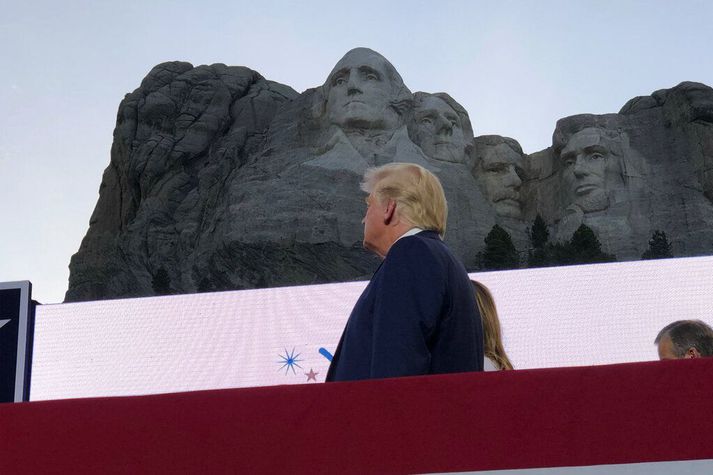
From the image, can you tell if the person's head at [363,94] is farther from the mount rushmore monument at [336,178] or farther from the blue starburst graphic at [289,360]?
the blue starburst graphic at [289,360]

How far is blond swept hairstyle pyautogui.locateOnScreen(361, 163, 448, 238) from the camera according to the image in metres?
2.37

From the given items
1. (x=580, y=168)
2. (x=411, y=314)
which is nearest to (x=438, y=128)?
(x=580, y=168)

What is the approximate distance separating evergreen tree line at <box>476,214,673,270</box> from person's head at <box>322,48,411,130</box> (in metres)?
2.94

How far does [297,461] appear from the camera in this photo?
1.42 metres

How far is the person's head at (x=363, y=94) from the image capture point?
63.6ft

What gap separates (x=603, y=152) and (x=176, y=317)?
49.5 ft

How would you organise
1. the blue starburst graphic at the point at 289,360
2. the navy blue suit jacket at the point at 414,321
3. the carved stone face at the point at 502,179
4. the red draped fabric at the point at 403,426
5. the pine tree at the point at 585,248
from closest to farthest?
the red draped fabric at the point at 403,426
the navy blue suit jacket at the point at 414,321
the blue starburst graphic at the point at 289,360
the pine tree at the point at 585,248
the carved stone face at the point at 502,179

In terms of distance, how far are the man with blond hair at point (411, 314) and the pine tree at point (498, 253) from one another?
15351mm

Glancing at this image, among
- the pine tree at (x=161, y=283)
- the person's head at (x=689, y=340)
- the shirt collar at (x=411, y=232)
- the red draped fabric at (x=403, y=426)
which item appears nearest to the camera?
the red draped fabric at (x=403, y=426)

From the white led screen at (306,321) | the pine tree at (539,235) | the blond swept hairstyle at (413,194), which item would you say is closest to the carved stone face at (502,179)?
the pine tree at (539,235)

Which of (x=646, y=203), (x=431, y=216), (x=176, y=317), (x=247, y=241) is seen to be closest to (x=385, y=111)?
(x=247, y=241)

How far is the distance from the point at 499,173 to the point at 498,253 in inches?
134

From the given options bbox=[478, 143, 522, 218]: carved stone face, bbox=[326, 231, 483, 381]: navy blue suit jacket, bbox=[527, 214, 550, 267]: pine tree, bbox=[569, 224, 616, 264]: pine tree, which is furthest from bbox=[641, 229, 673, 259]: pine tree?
bbox=[326, 231, 483, 381]: navy blue suit jacket

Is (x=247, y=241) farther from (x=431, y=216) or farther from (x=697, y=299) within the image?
(x=431, y=216)
